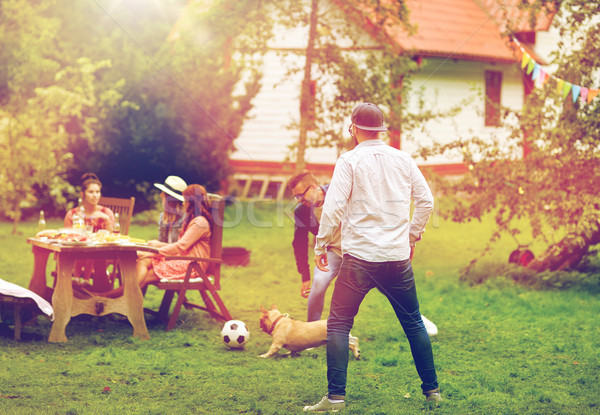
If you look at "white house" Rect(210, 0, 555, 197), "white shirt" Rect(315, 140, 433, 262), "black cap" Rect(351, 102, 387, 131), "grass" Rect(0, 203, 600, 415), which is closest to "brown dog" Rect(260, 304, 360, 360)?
"grass" Rect(0, 203, 600, 415)

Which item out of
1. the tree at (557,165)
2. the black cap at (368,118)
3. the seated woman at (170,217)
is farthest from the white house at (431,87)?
the black cap at (368,118)

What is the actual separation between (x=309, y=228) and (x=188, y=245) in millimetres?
1458

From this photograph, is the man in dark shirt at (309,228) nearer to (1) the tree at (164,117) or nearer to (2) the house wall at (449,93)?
(1) the tree at (164,117)

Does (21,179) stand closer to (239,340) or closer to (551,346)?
(239,340)

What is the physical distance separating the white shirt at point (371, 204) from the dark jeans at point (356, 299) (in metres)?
0.07

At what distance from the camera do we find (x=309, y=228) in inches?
243

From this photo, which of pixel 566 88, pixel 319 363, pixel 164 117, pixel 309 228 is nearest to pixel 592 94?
pixel 566 88

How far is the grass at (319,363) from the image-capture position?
4.92m

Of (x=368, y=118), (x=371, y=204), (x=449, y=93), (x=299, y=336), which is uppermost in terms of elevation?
(x=449, y=93)

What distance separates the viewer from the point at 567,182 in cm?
888

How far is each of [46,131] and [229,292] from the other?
6.56 metres

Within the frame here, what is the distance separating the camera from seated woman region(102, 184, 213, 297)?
23.4ft

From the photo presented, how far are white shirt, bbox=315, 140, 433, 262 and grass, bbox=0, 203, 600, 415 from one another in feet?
3.54

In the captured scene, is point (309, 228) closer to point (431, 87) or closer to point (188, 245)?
point (188, 245)
